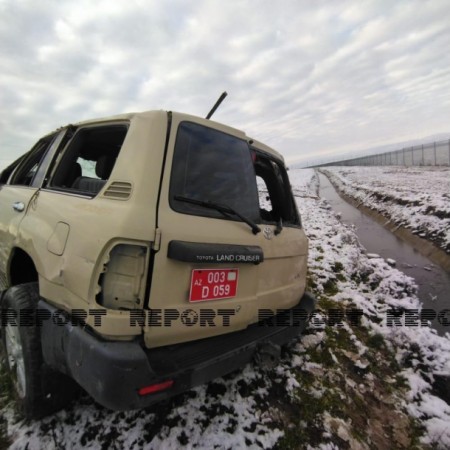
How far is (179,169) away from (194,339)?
1067mm

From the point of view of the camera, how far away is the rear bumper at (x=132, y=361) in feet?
5.48

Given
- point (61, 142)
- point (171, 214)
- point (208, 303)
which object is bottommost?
point (208, 303)

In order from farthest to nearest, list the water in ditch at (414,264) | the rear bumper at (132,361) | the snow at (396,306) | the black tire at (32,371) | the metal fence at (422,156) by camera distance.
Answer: the metal fence at (422,156)
the water in ditch at (414,264)
the snow at (396,306)
the black tire at (32,371)
the rear bumper at (132,361)

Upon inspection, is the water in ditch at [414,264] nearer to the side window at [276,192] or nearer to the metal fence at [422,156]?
the side window at [276,192]

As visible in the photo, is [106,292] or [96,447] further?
[96,447]

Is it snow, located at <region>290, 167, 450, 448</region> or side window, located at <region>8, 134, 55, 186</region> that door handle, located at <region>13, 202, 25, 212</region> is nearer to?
side window, located at <region>8, 134, 55, 186</region>

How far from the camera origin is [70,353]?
6.00 ft

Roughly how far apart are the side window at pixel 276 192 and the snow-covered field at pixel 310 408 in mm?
1330

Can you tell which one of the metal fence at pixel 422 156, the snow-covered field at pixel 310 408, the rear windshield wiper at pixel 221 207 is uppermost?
the metal fence at pixel 422 156

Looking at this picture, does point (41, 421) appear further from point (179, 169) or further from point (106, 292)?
point (179, 169)

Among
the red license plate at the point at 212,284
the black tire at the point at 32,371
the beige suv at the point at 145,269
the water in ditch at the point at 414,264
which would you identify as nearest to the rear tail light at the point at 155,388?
the beige suv at the point at 145,269

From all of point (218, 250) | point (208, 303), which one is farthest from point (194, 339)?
point (218, 250)

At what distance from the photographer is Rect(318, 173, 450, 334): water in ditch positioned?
4.66 meters

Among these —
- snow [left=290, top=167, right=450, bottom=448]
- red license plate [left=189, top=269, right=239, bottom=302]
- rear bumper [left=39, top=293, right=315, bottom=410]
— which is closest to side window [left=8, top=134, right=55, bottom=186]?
rear bumper [left=39, top=293, right=315, bottom=410]
